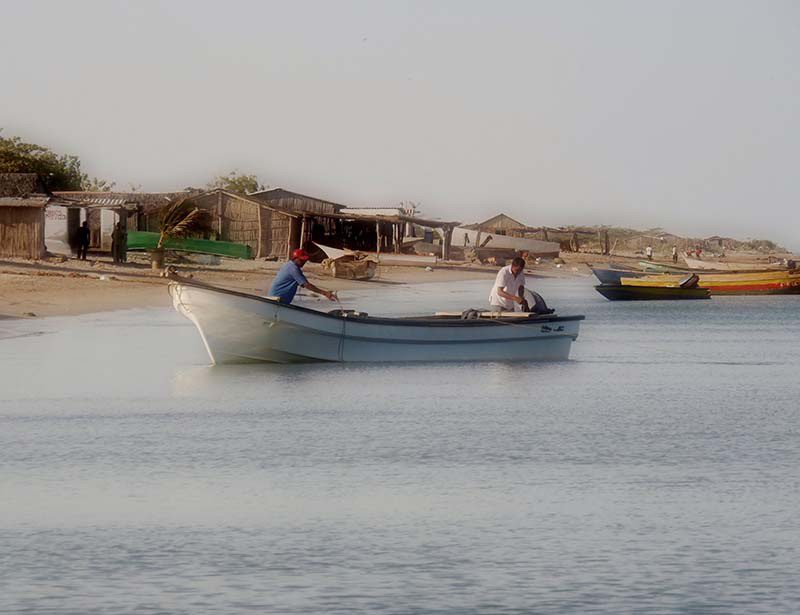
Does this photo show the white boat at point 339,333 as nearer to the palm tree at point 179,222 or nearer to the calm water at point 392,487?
the calm water at point 392,487

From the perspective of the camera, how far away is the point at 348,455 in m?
16.3

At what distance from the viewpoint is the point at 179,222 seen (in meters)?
55.8

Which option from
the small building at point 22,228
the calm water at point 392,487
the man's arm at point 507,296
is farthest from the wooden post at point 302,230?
the man's arm at point 507,296

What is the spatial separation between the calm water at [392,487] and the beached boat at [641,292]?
2812 centimetres

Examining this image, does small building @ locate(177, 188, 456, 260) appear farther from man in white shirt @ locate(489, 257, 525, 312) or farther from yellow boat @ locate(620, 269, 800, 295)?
man in white shirt @ locate(489, 257, 525, 312)

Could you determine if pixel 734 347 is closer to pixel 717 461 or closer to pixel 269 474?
pixel 717 461

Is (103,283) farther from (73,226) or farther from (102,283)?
(73,226)

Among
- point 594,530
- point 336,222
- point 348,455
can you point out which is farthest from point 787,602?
point 336,222

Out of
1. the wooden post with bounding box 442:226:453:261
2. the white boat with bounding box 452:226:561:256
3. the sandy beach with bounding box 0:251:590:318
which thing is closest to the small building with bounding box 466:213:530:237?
the white boat with bounding box 452:226:561:256

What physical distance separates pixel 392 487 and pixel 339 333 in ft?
32.0

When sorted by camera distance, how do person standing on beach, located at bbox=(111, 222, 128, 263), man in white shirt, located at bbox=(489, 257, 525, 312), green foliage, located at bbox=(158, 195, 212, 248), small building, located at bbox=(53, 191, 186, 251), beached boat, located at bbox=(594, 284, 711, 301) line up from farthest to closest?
beached boat, located at bbox=(594, 284, 711, 301) → green foliage, located at bbox=(158, 195, 212, 248) → person standing on beach, located at bbox=(111, 222, 128, 263) → small building, located at bbox=(53, 191, 186, 251) → man in white shirt, located at bbox=(489, 257, 525, 312)

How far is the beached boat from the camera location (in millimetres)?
55750

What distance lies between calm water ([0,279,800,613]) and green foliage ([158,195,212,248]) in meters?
26.2

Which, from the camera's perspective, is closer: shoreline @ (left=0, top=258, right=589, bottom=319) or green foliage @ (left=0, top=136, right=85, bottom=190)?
shoreline @ (left=0, top=258, right=589, bottom=319)
